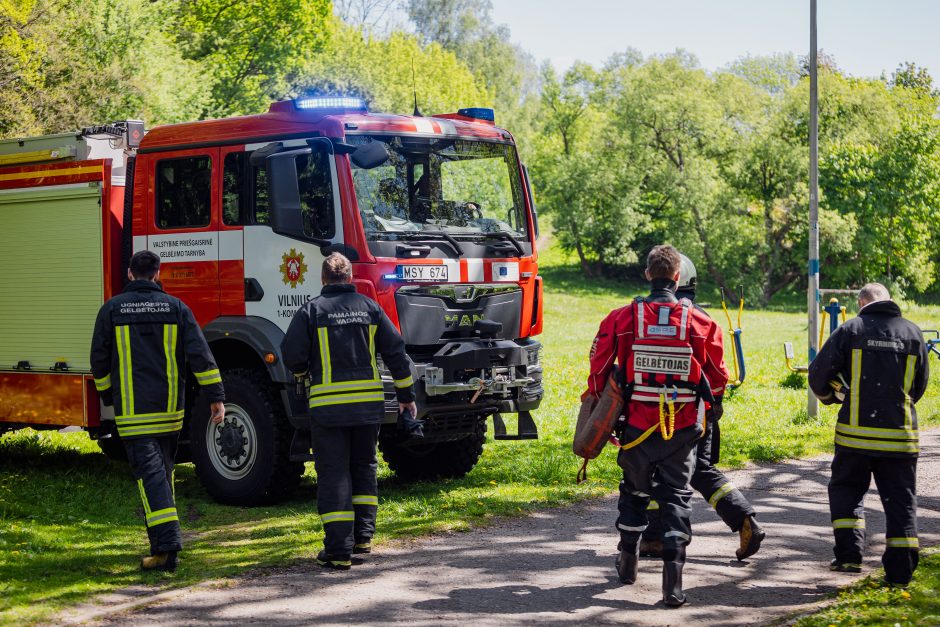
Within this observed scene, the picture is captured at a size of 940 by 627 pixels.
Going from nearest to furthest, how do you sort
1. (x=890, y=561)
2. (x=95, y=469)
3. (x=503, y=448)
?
1. (x=890, y=561)
2. (x=95, y=469)
3. (x=503, y=448)

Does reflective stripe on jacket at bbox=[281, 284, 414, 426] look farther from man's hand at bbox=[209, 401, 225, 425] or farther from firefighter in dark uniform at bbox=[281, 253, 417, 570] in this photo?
man's hand at bbox=[209, 401, 225, 425]

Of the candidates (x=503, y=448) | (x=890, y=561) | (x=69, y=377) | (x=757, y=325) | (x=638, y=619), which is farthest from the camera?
(x=757, y=325)

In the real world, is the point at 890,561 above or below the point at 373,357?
below

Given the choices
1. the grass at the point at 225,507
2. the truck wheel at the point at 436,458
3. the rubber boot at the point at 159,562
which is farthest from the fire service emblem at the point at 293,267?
the rubber boot at the point at 159,562

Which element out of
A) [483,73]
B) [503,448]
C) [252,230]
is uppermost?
[483,73]

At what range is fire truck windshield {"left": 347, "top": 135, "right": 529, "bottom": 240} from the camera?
805cm

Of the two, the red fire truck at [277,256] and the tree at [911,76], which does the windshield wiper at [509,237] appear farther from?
the tree at [911,76]

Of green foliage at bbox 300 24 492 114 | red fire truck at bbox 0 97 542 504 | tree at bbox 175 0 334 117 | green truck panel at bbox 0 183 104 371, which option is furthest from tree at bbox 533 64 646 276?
green truck panel at bbox 0 183 104 371

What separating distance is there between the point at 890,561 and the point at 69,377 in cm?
671

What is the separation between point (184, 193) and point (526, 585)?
14.9ft

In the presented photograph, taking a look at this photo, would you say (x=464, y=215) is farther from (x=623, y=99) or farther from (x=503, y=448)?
(x=623, y=99)

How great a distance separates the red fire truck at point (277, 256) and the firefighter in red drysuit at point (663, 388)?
92.7 inches

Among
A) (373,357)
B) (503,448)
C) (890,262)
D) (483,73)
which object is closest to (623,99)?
(890,262)

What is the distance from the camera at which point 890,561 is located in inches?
235
